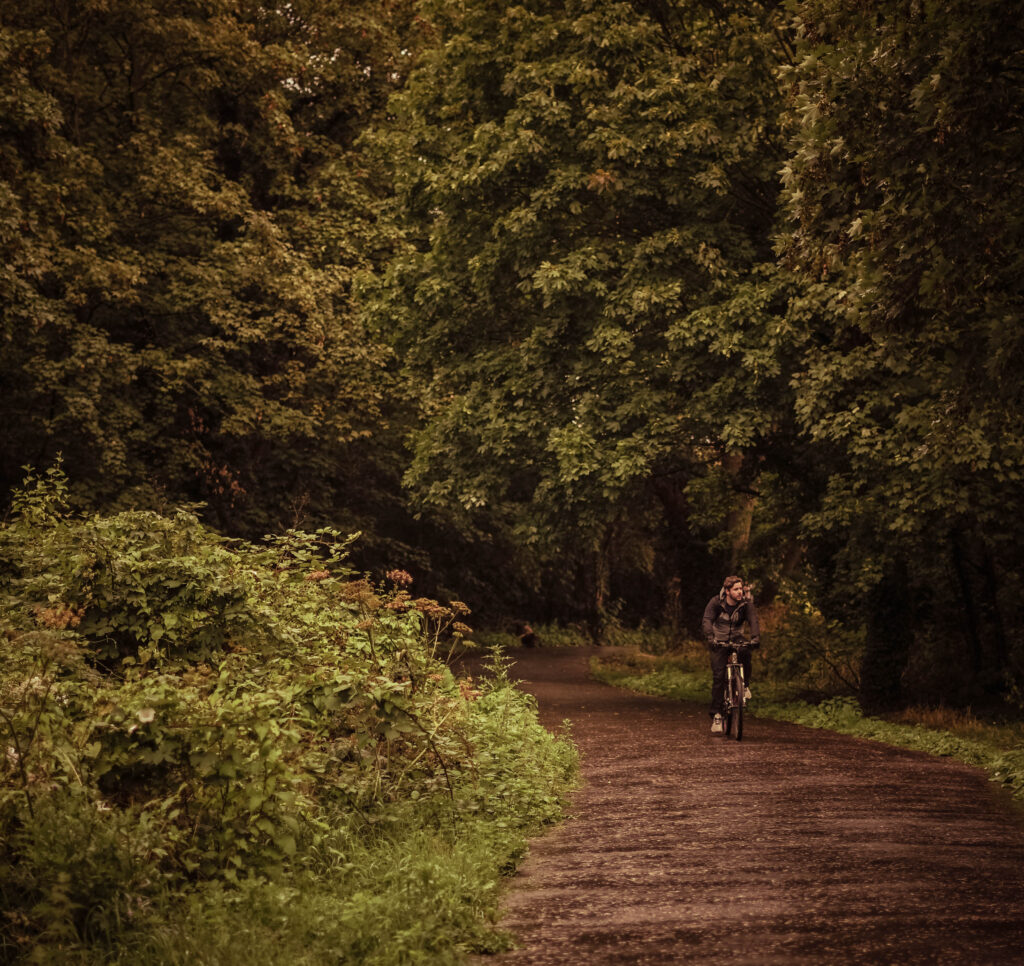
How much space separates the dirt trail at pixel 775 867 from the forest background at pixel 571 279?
3547 millimetres

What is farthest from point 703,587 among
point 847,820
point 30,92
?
point 847,820

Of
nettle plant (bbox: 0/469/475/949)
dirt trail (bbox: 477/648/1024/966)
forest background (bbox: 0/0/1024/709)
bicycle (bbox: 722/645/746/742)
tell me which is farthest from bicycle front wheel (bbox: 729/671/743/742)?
nettle plant (bbox: 0/469/475/949)

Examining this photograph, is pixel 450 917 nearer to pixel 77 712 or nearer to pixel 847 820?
pixel 77 712

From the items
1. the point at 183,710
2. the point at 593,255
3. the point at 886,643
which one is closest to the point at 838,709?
the point at 886,643

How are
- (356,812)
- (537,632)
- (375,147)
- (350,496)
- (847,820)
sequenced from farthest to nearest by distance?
1. (537,632)
2. (350,496)
3. (375,147)
4. (847,820)
5. (356,812)

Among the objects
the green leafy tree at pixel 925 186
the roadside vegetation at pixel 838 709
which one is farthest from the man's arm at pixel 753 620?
the green leafy tree at pixel 925 186

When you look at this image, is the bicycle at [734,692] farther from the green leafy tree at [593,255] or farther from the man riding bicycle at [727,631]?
the green leafy tree at [593,255]

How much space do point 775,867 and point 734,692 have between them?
Answer: 7370 mm

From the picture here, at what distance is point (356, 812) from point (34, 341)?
1755 cm

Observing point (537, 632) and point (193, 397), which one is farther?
point (537, 632)

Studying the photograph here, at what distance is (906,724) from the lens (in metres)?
16.5

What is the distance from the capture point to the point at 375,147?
25.1m

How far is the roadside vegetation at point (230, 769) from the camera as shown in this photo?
5.71 meters

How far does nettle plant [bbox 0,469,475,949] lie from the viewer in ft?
19.6
